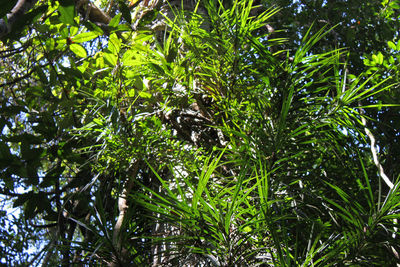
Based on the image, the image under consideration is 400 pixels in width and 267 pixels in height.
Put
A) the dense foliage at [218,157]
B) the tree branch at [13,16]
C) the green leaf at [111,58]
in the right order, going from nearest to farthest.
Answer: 1. the dense foliage at [218,157]
2. the tree branch at [13,16]
3. the green leaf at [111,58]

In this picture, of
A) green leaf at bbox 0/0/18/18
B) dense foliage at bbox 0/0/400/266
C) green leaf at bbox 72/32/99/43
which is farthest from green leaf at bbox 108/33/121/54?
green leaf at bbox 0/0/18/18

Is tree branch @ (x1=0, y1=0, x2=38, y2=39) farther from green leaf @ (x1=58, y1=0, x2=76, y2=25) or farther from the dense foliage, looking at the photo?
green leaf @ (x1=58, y1=0, x2=76, y2=25)

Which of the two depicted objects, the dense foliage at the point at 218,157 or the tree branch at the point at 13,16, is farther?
the tree branch at the point at 13,16

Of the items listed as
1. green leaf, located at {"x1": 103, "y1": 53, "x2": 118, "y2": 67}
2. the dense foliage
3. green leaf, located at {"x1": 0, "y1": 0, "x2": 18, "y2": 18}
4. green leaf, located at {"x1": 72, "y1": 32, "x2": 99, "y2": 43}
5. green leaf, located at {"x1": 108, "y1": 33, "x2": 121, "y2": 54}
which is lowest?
the dense foliage

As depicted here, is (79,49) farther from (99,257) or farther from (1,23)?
(99,257)

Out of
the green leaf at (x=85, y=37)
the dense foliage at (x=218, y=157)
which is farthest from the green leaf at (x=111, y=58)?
the green leaf at (x=85, y=37)

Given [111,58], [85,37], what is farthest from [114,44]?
[85,37]

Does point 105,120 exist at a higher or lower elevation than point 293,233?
higher

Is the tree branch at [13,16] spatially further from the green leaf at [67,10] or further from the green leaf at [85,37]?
the green leaf at [85,37]

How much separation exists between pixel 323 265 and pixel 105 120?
2.13 feet

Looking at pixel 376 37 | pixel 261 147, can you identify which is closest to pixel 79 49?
pixel 261 147

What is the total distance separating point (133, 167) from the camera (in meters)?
1.08

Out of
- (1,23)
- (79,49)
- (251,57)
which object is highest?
(79,49)

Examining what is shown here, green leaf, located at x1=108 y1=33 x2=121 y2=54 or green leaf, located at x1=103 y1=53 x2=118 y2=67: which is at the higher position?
green leaf, located at x1=108 y1=33 x2=121 y2=54
